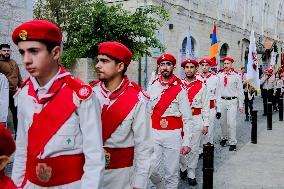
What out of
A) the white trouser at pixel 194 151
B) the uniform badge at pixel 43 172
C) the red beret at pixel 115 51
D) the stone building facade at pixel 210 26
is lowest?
the white trouser at pixel 194 151

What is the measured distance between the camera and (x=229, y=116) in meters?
8.86

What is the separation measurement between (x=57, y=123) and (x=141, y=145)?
93 cm

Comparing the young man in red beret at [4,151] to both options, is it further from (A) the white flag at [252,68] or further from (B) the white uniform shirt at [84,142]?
(A) the white flag at [252,68]

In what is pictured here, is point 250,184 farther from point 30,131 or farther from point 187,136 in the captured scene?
point 30,131

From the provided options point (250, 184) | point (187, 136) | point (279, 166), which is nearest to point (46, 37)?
point (187, 136)

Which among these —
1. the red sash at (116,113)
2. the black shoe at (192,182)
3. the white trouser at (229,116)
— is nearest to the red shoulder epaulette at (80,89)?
the red sash at (116,113)

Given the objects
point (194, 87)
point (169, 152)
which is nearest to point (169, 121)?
point (169, 152)

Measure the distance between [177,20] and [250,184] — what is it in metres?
11.5

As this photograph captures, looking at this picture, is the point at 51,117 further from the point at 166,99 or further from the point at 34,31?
the point at 166,99

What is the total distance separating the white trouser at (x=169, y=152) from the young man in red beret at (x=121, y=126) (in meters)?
1.89

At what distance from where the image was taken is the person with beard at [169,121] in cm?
485

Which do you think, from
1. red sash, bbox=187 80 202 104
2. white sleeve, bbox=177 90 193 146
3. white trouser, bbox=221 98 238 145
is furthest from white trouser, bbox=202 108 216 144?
white sleeve, bbox=177 90 193 146

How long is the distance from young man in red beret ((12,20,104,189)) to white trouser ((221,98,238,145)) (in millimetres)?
6708

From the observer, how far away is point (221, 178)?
6246 mm
